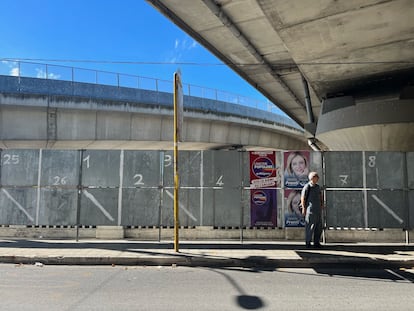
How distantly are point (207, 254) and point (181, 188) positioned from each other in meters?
2.59

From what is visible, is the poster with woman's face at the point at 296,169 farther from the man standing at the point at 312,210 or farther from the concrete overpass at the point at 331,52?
the concrete overpass at the point at 331,52

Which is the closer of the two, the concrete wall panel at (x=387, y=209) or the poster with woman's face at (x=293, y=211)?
the concrete wall panel at (x=387, y=209)

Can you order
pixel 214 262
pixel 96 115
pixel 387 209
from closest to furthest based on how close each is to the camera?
pixel 214 262
pixel 387 209
pixel 96 115

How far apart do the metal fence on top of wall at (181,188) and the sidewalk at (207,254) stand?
793mm

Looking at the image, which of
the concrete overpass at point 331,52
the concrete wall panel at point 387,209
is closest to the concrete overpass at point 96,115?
the concrete overpass at point 331,52

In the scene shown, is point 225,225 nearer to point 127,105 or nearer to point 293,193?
point 293,193

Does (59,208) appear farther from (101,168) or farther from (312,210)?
(312,210)

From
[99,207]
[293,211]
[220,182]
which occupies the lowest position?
[293,211]

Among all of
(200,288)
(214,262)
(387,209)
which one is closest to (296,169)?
(387,209)

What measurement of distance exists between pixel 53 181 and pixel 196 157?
406 cm

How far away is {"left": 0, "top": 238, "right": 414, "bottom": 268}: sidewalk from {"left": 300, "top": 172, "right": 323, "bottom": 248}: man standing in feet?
1.17

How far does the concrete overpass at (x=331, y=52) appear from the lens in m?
9.64

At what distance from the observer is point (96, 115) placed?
795 inches

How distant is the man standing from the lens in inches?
364
